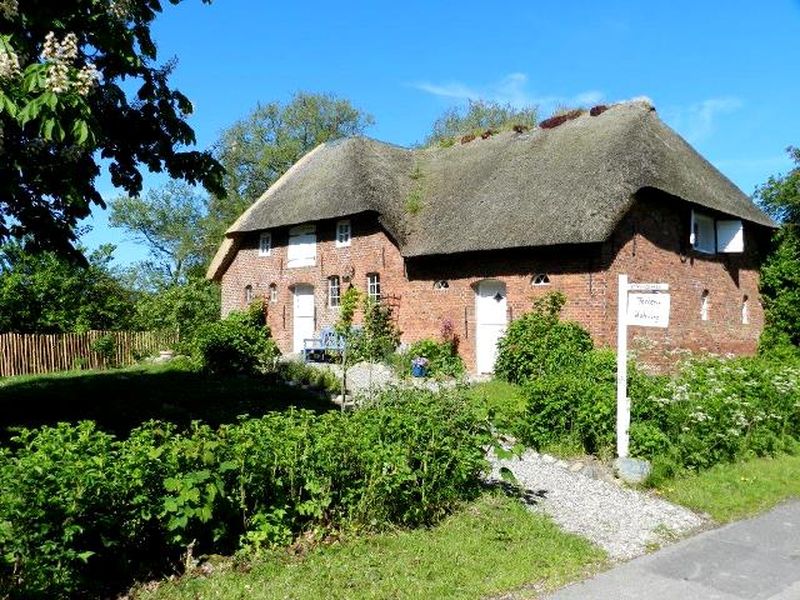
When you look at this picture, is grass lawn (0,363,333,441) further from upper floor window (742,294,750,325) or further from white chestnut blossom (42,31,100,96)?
upper floor window (742,294,750,325)

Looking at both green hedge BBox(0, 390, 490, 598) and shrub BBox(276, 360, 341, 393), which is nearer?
green hedge BBox(0, 390, 490, 598)

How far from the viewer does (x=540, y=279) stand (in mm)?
17234

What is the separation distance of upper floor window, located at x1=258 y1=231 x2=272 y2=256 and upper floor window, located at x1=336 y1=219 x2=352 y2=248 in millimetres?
3218

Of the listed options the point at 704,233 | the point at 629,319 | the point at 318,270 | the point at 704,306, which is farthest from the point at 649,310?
the point at 318,270

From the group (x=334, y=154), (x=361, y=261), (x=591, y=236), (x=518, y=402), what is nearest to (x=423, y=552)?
(x=518, y=402)

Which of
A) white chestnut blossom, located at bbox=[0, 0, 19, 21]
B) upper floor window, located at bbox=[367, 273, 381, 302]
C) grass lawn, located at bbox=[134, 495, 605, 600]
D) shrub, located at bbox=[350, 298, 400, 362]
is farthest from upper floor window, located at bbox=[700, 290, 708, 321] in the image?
white chestnut blossom, located at bbox=[0, 0, 19, 21]

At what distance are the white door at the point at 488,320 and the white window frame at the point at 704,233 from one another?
5.64 metres

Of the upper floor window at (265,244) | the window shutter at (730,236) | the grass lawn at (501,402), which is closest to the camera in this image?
the grass lawn at (501,402)

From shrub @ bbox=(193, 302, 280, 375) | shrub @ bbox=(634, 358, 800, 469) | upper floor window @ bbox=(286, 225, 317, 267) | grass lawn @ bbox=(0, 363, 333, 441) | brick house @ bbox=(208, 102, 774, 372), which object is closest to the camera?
shrub @ bbox=(634, 358, 800, 469)

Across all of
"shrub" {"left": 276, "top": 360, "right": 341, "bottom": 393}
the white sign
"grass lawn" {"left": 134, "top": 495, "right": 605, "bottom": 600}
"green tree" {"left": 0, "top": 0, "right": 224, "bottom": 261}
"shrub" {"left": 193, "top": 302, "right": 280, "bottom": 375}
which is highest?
"green tree" {"left": 0, "top": 0, "right": 224, "bottom": 261}

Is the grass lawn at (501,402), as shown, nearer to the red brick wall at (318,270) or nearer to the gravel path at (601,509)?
the gravel path at (601,509)

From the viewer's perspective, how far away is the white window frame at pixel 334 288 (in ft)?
71.5

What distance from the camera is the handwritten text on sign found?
843 cm

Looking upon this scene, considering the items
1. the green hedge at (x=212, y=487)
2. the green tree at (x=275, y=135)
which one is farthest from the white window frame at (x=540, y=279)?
the green tree at (x=275, y=135)
